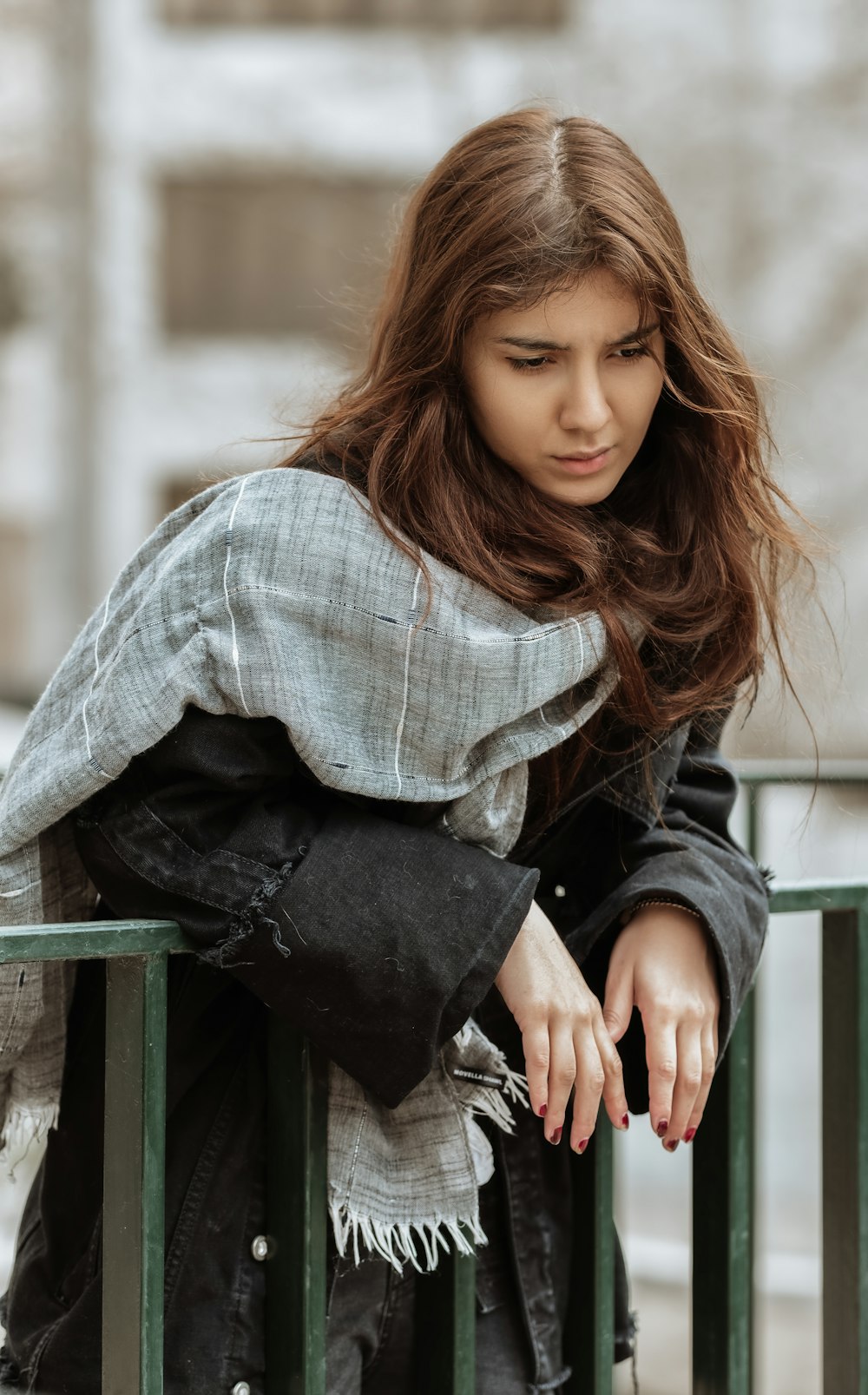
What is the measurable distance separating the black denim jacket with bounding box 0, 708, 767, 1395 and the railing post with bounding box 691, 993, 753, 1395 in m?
0.11

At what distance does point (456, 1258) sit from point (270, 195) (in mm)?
20440

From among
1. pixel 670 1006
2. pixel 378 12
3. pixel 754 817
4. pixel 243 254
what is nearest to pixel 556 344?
pixel 670 1006

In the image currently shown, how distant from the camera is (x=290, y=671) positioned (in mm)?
1438

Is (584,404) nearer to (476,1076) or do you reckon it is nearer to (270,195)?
(476,1076)

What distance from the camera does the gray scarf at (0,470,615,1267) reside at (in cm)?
144

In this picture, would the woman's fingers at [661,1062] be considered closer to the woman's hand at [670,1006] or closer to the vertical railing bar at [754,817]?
the woman's hand at [670,1006]

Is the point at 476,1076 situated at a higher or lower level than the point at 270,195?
lower

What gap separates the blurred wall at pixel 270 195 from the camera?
40.7 ft

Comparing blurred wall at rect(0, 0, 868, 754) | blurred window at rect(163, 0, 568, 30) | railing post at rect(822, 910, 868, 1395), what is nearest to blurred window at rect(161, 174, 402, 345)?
blurred wall at rect(0, 0, 868, 754)

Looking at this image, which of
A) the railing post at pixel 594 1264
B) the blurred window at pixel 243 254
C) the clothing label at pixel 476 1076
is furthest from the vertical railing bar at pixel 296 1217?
the blurred window at pixel 243 254

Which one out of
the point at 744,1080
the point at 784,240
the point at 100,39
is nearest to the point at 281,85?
the point at 100,39

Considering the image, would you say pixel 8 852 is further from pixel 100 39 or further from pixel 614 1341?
pixel 100 39

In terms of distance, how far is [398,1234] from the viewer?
1.60 m

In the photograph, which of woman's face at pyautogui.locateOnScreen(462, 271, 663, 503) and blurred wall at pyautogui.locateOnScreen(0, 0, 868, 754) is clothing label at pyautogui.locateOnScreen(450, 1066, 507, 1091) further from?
blurred wall at pyautogui.locateOnScreen(0, 0, 868, 754)
